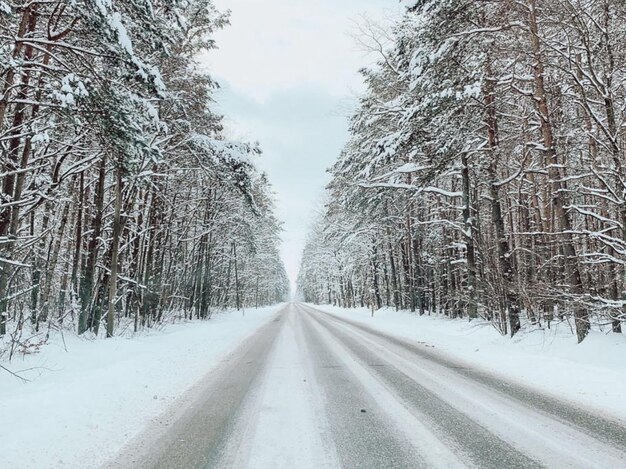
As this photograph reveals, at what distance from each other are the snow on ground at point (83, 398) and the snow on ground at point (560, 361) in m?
5.32

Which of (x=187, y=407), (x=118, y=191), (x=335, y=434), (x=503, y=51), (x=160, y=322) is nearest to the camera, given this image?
(x=335, y=434)

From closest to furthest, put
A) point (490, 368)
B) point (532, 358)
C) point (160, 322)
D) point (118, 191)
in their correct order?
point (490, 368) < point (532, 358) < point (118, 191) < point (160, 322)

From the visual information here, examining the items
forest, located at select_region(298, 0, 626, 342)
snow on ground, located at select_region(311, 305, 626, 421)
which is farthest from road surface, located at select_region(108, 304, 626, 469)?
forest, located at select_region(298, 0, 626, 342)

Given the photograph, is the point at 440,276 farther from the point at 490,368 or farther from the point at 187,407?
the point at 187,407

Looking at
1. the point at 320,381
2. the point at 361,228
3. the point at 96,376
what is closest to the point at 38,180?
the point at 96,376

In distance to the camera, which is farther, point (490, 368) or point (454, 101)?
point (454, 101)

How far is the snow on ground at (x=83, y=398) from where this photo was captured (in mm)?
3314

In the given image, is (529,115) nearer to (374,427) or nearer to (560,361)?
(560,361)

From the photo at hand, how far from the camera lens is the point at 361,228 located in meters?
26.7

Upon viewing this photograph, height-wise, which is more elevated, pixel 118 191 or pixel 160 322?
pixel 118 191

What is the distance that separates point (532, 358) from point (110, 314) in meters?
11.4

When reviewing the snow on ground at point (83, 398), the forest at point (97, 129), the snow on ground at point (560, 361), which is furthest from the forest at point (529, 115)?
the snow on ground at point (83, 398)

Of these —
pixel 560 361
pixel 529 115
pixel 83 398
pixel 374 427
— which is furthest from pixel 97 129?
pixel 529 115

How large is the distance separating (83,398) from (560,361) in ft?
26.8
